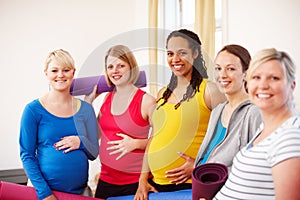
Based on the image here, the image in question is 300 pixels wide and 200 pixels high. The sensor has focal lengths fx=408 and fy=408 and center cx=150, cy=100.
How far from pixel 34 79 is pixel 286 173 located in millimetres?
3268

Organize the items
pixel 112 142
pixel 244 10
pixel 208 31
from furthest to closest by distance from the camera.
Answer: pixel 208 31, pixel 244 10, pixel 112 142

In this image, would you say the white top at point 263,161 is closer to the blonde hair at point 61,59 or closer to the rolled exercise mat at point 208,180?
the rolled exercise mat at point 208,180

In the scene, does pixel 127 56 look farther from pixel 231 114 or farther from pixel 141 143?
pixel 231 114

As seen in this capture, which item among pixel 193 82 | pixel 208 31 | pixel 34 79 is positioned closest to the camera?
pixel 193 82

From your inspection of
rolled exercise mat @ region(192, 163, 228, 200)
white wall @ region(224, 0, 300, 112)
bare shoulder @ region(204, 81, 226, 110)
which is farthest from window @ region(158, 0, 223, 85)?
rolled exercise mat @ region(192, 163, 228, 200)

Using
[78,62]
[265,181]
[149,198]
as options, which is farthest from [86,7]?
[265,181]

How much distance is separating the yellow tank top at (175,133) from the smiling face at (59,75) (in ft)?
1.52

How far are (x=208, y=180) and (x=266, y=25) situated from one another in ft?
3.19

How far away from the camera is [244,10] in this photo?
2238mm

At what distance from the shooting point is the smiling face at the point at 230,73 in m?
1.50

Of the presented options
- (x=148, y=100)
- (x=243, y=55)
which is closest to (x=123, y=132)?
(x=148, y=100)

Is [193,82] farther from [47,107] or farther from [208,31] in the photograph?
[208,31]

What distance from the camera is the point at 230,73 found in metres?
1.50

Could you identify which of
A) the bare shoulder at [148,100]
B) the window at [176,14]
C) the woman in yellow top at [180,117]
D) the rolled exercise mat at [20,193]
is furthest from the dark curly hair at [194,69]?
the window at [176,14]
